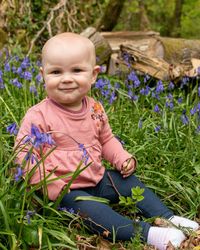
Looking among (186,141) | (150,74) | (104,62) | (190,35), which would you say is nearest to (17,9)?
(104,62)

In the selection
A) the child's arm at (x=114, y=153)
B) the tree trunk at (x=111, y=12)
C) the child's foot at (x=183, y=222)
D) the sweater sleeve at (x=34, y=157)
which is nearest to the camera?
the sweater sleeve at (x=34, y=157)

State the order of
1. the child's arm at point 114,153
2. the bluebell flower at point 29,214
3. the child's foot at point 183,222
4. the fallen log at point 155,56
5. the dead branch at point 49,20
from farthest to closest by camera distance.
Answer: the dead branch at point 49,20, the fallen log at point 155,56, the child's arm at point 114,153, the child's foot at point 183,222, the bluebell flower at point 29,214

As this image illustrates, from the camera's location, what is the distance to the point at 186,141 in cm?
→ 415

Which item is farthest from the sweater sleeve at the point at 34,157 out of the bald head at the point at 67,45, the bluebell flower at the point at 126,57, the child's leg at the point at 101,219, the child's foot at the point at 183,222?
the bluebell flower at the point at 126,57

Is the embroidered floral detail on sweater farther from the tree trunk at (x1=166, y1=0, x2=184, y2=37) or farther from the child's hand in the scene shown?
the tree trunk at (x1=166, y1=0, x2=184, y2=37)

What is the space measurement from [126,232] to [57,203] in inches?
16.9

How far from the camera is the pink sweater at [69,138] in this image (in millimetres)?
3082

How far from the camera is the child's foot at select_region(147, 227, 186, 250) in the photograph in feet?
10.2

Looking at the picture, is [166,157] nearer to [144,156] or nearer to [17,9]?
[144,156]

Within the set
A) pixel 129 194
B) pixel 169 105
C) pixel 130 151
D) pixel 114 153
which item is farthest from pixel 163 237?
pixel 169 105

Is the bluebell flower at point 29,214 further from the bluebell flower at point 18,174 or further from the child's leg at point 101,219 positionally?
the child's leg at point 101,219

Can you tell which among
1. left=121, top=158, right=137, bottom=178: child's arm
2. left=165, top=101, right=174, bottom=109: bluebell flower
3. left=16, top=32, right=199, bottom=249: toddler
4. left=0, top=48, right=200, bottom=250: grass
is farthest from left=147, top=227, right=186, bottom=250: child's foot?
left=165, top=101, right=174, bottom=109: bluebell flower

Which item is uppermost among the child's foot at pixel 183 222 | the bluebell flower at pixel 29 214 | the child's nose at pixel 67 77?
the child's nose at pixel 67 77

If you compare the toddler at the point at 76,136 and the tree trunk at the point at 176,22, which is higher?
the toddler at the point at 76,136
